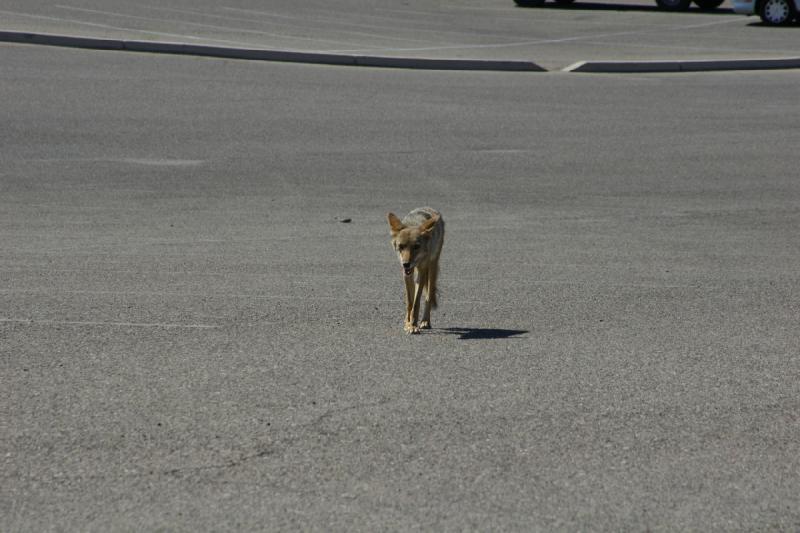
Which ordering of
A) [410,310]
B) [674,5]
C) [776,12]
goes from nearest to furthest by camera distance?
[410,310] → [776,12] → [674,5]

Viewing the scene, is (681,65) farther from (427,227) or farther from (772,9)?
(427,227)

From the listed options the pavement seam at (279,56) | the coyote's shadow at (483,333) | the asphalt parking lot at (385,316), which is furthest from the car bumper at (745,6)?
the coyote's shadow at (483,333)

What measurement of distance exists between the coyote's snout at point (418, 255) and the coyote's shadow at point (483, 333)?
0.72ft

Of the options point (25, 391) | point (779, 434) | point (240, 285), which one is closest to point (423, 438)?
point (779, 434)

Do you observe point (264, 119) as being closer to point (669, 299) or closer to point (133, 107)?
point (133, 107)

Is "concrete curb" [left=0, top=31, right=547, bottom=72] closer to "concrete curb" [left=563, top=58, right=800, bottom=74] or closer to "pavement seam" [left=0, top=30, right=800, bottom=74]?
"pavement seam" [left=0, top=30, right=800, bottom=74]

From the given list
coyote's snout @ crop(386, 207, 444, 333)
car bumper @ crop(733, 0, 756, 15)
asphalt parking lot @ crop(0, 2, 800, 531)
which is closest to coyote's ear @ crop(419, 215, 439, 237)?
coyote's snout @ crop(386, 207, 444, 333)

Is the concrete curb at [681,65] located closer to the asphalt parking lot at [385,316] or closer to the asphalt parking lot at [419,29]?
the asphalt parking lot at [419,29]

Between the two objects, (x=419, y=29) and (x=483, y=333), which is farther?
(x=419, y=29)

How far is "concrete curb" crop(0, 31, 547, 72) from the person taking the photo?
2347cm

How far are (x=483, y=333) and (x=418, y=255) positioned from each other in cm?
84

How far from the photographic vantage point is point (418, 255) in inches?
326

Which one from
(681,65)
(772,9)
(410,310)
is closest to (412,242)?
(410,310)

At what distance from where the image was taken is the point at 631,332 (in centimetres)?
870
